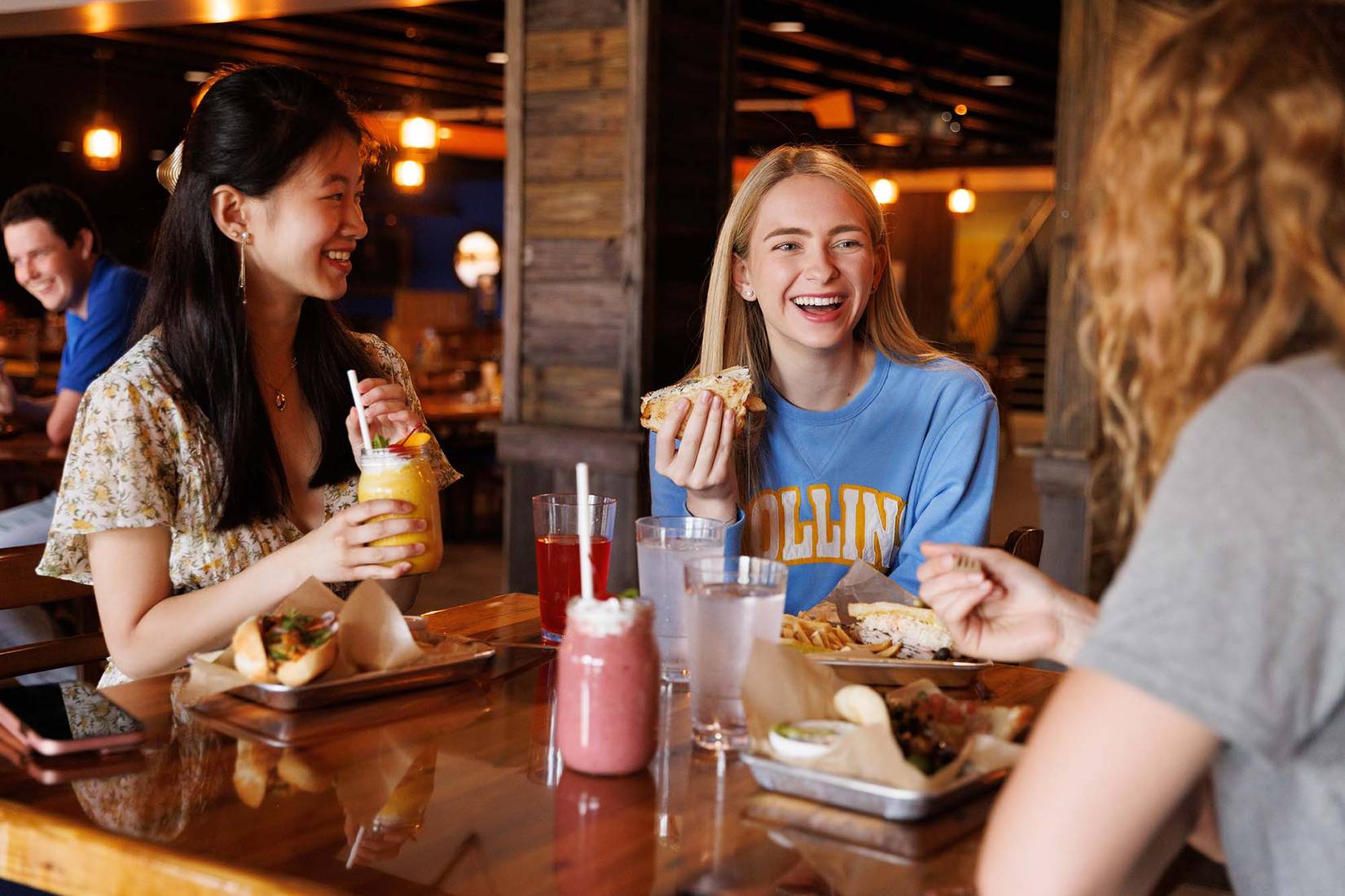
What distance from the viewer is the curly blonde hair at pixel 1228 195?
0.89m

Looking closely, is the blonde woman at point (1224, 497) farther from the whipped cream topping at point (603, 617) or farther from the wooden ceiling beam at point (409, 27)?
the wooden ceiling beam at point (409, 27)

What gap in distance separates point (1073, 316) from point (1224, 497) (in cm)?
442

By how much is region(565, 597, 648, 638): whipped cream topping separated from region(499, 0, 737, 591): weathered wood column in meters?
3.55

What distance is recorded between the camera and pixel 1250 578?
825mm

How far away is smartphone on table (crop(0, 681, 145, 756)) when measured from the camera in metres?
1.29

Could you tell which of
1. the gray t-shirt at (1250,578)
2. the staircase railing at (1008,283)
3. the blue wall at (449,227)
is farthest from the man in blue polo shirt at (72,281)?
the staircase railing at (1008,283)

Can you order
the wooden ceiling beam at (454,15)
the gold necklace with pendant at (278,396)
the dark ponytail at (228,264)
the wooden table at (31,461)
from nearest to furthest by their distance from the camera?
the dark ponytail at (228,264) < the gold necklace with pendant at (278,396) < the wooden table at (31,461) < the wooden ceiling beam at (454,15)

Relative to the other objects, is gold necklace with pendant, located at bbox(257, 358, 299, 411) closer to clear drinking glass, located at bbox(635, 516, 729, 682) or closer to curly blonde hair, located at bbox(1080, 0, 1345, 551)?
clear drinking glass, located at bbox(635, 516, 729, 682)

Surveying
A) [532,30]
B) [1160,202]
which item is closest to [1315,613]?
[1160,202]

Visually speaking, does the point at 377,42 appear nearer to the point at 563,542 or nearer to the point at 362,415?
the point at 362,415

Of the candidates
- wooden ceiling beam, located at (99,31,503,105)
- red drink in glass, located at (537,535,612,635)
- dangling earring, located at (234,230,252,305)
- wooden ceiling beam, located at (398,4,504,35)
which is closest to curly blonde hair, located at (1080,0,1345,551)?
red drink in glass, located at (537,535,612,635)

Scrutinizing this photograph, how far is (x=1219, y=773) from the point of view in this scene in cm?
96

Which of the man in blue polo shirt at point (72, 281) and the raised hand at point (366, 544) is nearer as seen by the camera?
the raised hand at point (366, 544)

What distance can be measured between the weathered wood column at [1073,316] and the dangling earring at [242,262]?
11.4ft
